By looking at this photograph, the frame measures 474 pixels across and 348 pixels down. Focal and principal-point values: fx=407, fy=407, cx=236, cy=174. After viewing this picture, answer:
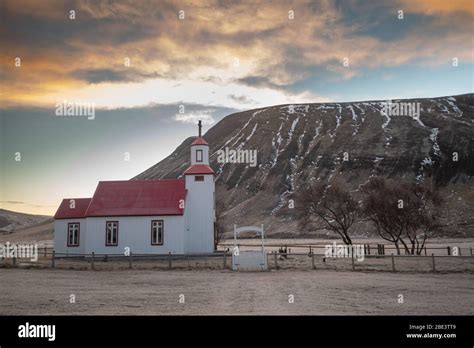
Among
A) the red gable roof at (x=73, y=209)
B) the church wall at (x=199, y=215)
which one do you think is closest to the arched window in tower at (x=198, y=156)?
the church wall at (x=199, y=215)

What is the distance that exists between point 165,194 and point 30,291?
1938cm

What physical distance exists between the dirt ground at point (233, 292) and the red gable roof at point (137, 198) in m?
9.57

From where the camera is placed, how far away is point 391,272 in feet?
80.2

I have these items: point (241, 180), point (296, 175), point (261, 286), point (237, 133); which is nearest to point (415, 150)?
point (296, 175)

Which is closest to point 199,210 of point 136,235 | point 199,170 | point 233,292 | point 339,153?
point 199,170

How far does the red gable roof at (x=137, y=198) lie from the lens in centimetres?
3419

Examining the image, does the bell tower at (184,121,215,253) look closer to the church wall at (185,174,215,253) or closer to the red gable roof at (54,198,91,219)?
the church wall at (185,174,215,253)

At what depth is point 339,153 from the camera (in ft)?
458

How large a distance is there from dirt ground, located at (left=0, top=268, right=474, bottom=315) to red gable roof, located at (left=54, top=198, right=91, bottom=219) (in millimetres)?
10706

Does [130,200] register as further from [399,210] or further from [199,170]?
[399,210]

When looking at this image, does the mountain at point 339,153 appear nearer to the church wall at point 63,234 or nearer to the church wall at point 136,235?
the church wall at point 136,235

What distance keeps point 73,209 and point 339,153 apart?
4544 inches

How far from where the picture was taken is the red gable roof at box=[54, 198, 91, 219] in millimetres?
35500
